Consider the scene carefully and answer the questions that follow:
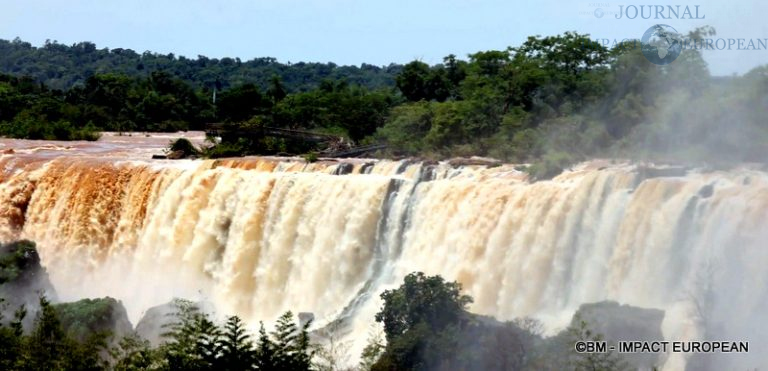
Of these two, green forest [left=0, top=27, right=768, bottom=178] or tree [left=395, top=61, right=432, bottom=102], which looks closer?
green forest [left=0, top=27, right=768, bottom=178]

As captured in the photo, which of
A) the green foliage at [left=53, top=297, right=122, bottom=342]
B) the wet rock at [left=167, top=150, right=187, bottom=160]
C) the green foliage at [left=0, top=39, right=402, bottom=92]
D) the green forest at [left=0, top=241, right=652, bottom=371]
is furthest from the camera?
the green foliage at [left=0, top=39, right=402, bottom=92]

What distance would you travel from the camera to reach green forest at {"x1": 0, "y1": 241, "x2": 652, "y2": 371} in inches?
431

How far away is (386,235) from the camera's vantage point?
19766mm

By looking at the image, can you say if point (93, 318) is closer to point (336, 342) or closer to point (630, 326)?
point (336, 342)

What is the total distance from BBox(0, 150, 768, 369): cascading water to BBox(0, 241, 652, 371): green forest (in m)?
0.96

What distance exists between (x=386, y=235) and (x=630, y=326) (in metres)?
7.21

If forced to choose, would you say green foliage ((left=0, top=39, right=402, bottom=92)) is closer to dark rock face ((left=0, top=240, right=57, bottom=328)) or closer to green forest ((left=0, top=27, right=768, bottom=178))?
green forest ((left=0, top=27, right=768, bottom=178))

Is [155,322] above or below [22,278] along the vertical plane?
below

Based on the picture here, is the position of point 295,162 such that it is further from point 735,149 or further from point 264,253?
point 735,149

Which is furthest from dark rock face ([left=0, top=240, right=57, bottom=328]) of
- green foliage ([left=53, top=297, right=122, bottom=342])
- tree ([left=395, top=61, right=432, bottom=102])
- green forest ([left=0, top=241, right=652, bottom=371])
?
tree ([left=395, top=61, right=432, bottom=102])

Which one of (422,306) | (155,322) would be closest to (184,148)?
(155,322)

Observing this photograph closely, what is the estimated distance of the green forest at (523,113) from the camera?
61.9 ft

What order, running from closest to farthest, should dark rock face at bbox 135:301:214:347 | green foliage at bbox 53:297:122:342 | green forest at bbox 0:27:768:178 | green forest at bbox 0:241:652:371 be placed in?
green forest at bbox 0:241:652:371, green foliage at bbox 53:297:122:342, dark rock face at bbox 135:301:214:347, green forest at bbox 0:27:768:178

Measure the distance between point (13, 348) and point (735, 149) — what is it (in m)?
12.0
